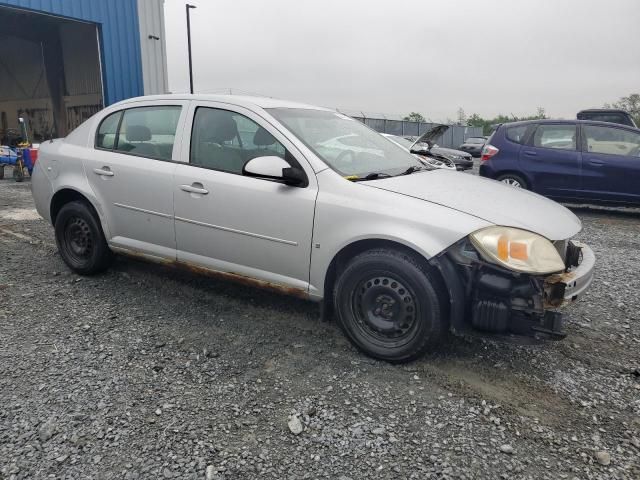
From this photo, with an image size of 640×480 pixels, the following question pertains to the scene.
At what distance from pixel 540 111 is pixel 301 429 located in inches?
2015

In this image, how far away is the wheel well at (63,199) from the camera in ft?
13.6

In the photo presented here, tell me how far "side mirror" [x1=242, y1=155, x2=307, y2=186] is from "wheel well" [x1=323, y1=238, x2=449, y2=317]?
524 mm

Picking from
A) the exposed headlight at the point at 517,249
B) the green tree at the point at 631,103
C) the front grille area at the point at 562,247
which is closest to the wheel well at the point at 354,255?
the exposed headlight at the point at 517,249

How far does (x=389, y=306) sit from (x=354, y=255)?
38cm

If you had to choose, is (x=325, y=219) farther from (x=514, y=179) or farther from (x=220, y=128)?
(x=514, y=179)

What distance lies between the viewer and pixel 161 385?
8.63 feet

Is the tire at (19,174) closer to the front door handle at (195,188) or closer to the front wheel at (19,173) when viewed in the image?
the front wheel at (19,173)

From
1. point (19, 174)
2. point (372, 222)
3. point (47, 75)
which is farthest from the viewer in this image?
point (47, 75)

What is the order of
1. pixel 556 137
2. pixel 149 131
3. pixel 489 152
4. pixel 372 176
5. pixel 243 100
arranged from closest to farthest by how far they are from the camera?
1. pixel 372 176
2. pixel 243 100
3. pixel 149 131
4. pixel 556 137
5. pixel 489 152

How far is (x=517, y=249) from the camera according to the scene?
2.54 metres

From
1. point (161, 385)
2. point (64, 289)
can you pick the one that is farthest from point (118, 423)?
point (64, 289)

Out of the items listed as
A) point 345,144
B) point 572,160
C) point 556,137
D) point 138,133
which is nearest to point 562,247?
point 345,144

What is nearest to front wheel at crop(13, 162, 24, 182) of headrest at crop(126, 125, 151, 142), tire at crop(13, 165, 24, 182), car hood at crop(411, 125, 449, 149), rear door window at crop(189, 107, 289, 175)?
tire at crop(13, 165, 24, 182)

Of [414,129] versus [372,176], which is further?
[414,129]
